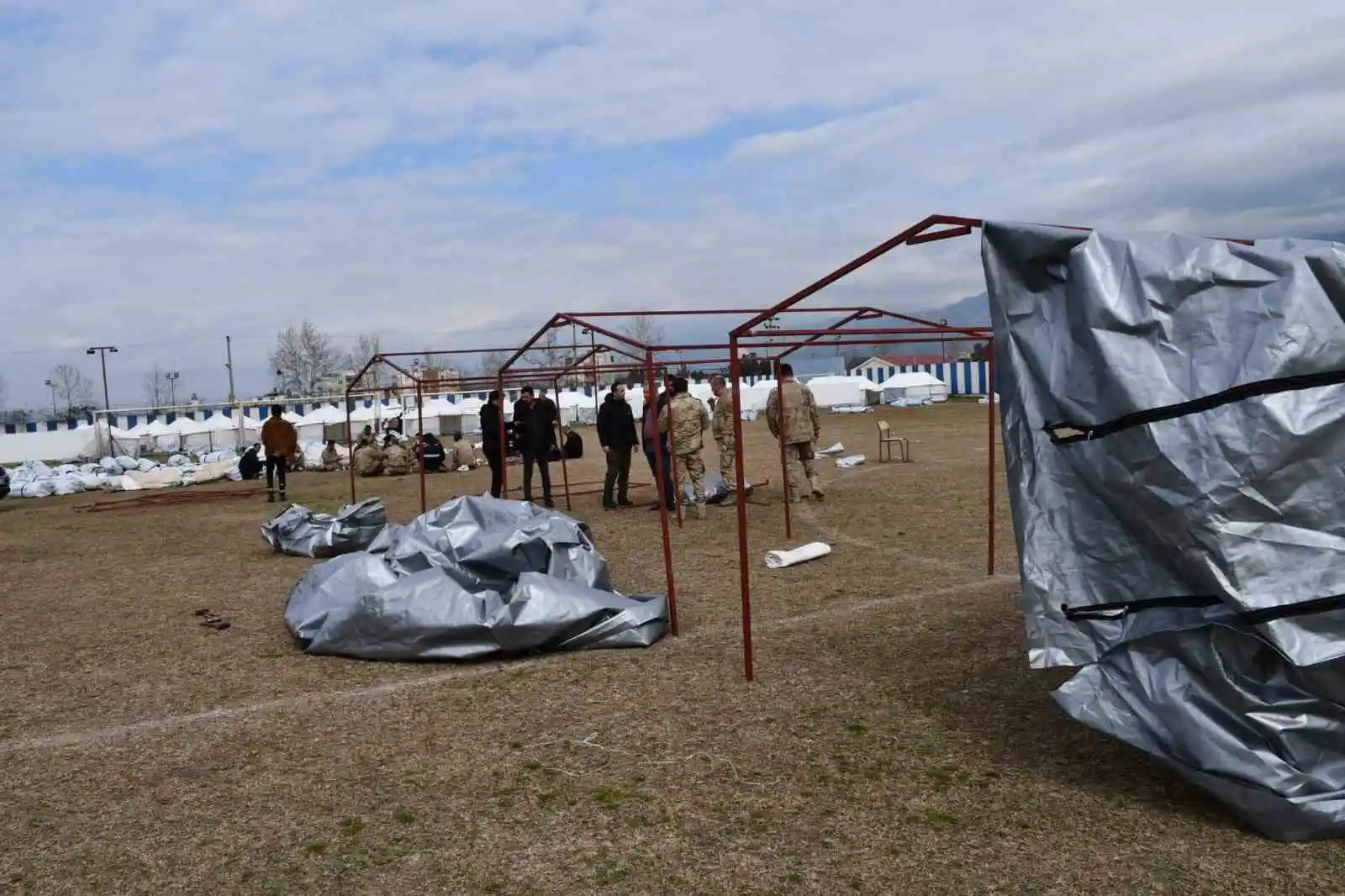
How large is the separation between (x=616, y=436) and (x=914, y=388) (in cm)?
4488

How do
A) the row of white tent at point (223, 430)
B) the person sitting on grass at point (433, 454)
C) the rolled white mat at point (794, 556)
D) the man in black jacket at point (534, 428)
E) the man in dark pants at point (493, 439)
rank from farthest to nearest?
the row of white tent at point (223, 430) < the person sitting on grass at point (433, 454) < the man in dark pants at point (493, 439) < the man in black jacket at point (534, 428) < the rolled white mat at point (794, 556)

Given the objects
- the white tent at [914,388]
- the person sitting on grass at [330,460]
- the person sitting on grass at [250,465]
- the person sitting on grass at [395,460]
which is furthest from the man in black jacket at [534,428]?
the white tent at [914,388]

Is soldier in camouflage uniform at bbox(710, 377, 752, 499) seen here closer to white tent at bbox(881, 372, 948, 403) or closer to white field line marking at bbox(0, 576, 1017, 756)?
white field line marking at bbox(0, 576, 1017, 756)

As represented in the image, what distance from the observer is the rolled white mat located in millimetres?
9109

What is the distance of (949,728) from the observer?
4.94 meters

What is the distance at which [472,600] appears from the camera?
671cm

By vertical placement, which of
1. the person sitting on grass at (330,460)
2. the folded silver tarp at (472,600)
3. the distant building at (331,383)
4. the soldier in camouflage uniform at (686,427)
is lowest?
the folded silver tarp at (472,600)

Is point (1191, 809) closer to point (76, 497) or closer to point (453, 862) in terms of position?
point (453, 862)

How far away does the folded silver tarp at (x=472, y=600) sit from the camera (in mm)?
6578

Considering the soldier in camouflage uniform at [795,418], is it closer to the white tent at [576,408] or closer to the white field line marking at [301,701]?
the white field line marking at [301,701]

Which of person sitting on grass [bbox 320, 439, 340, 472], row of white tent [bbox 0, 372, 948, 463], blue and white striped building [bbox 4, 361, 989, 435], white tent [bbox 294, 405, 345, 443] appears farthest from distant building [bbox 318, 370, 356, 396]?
person sitting on grass [bbox 320, 439, 340, 472]

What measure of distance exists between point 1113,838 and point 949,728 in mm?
1257

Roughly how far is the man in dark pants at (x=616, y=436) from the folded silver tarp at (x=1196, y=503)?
31.9ft

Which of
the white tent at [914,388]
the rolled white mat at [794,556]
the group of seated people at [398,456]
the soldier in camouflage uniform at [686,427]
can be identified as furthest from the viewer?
the white tent at [914,388]
